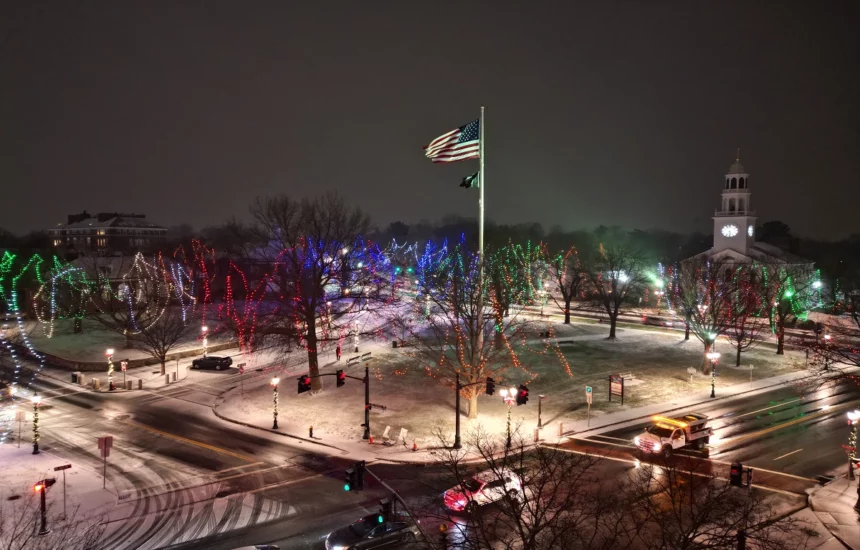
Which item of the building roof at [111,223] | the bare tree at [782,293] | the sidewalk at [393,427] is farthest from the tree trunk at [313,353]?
the building roof at [111,223]

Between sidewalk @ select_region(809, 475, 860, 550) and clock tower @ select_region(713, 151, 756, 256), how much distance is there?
56179 mm

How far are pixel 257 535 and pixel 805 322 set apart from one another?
2479 inches

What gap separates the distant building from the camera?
441 ft

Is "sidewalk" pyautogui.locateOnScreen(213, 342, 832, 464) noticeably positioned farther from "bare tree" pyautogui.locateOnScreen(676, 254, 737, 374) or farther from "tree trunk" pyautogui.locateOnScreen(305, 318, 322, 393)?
"bare tree" pyautogui.locateOnScreen(676, 254, 737, 374)

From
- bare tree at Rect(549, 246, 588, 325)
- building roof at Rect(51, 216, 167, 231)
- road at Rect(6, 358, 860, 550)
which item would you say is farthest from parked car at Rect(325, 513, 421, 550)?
building roof at Rect(51, 216, 167, 231)

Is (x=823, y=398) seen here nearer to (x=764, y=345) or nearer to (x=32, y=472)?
(x=764, y=345)

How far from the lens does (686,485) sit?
782 inches

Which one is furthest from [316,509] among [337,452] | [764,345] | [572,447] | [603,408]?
[764,345]

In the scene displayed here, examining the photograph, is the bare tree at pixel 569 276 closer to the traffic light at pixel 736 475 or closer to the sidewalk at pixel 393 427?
the sidewalk at pixel 393 427

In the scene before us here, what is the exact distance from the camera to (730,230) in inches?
2822

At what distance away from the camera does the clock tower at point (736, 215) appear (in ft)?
230

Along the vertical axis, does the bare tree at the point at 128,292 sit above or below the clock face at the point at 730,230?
below

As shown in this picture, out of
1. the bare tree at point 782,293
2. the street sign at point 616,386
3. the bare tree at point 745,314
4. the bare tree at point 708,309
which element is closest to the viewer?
the street sign at point 616,386

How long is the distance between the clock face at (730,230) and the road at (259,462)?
135 ft
